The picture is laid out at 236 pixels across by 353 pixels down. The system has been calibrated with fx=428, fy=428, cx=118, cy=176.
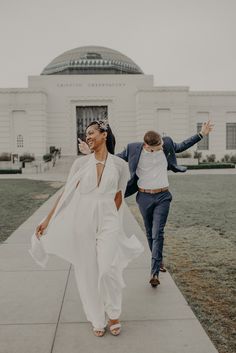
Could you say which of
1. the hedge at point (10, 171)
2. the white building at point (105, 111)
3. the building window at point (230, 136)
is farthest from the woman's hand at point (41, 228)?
the building window at point (230, 136)

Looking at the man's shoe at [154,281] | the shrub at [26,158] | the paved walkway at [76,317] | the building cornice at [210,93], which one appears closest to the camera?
the paved walkway at [76,317]

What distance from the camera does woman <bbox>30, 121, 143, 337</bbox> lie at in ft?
11.9

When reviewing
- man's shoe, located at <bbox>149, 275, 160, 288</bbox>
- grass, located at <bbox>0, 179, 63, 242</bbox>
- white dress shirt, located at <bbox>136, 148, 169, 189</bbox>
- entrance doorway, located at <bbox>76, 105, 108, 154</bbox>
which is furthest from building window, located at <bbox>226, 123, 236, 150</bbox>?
man's shoe, located at <bbox>149, 275, 160, 288</bbox>

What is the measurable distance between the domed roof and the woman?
142 ft

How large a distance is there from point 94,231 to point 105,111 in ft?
128

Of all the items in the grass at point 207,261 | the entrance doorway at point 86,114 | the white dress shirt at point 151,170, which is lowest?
the grass at point 207,261

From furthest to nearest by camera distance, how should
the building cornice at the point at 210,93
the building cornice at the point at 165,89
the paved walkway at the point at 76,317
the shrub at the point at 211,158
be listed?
the building cornice at the point at 210,93
the shrub at the point at 211,158
the building cornice at the point at 165,89
the paved walkway at the point at 76,317

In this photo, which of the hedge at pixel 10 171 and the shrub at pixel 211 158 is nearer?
the hedge at pixel 10 171

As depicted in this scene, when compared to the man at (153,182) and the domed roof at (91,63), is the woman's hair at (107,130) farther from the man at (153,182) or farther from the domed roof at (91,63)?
the domed roof at (91,63)

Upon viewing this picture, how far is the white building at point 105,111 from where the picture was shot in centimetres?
3966

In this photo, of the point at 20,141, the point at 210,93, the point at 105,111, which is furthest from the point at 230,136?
the point at 20,141

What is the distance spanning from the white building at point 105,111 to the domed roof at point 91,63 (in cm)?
556

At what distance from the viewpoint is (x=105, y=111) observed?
138 feet

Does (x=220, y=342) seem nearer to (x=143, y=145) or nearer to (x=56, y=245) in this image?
(x=56, y=245)
